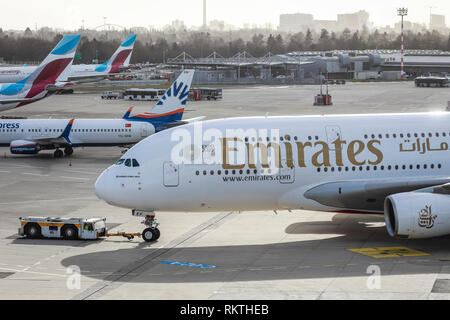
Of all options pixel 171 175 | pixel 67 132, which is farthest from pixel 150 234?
pixel 67 132

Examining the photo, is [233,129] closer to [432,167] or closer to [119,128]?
[432,167]

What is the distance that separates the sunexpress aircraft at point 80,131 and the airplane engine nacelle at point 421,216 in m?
35.1

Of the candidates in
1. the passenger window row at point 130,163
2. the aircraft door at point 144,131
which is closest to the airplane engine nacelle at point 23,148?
the aircraft door at point 144,131

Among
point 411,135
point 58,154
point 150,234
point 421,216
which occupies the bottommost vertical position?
point 150,234

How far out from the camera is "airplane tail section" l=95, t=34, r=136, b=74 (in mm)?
135625

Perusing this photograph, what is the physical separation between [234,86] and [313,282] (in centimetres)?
13940

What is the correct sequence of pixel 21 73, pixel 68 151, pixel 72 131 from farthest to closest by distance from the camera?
1. pixel 21 73
2. pixel 72 131
3. pixel 68 151

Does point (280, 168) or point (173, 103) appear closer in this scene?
point (280, 168)

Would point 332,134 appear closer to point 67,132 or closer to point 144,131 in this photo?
point 144,131

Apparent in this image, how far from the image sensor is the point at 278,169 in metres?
32.3

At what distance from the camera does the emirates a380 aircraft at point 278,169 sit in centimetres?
3238

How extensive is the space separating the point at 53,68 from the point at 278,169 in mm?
51525

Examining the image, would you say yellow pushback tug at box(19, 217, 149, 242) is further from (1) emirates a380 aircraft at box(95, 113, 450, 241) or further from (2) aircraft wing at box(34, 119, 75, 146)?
(2) aircraft wing at box(34, 119, 75, 146)

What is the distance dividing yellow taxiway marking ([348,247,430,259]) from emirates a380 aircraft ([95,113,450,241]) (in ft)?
6.34
